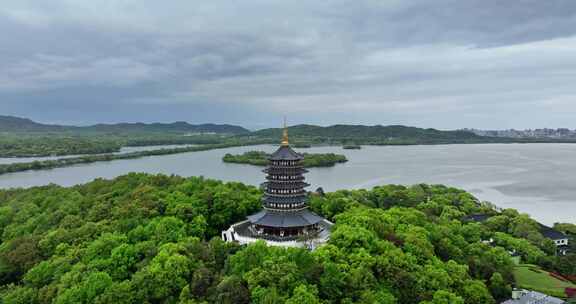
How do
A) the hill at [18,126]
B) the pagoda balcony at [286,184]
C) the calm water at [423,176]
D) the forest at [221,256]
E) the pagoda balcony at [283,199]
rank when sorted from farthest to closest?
1. the hill at [18,126]
2. the calm water at [423,176]
3. the pagoda balcony at [286,184]
4. the pagoda balcony at [283,199]
5. the forest at [221,256]

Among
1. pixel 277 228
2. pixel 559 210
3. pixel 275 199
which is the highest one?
pixel 275 199

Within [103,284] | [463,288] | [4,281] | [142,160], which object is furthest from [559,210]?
[142,160]

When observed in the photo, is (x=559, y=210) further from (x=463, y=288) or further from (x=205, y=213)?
(x=205, y=213)

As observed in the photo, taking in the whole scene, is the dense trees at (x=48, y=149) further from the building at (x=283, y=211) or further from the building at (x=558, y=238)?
the building at (x=558, y=238)

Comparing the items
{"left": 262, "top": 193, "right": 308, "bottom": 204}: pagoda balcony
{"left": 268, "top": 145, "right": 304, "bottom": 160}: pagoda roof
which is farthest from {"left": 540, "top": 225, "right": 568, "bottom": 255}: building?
{"left": 268, "top": 145, "right": 304, "bottom": 160}: pagoda roof

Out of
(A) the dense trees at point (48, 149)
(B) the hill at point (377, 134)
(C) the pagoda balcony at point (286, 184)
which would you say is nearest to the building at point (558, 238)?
(C) the pagoda balcony at point (286, 184)

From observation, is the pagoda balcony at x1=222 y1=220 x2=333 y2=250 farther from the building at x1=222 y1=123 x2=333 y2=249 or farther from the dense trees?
the dense trees

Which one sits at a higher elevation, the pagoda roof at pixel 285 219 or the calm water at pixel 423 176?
the pagoda roof at pixel 285 219

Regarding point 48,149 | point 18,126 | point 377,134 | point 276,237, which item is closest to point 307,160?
point 276,237
